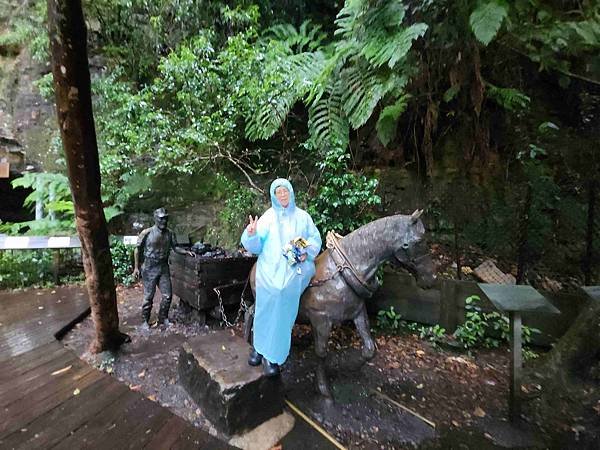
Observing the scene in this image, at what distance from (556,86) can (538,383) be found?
4626 millimetres

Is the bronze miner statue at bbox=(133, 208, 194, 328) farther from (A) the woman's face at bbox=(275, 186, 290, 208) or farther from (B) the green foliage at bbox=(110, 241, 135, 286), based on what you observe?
(B) the green foliage at bbox=(110, 241, 135, 286)

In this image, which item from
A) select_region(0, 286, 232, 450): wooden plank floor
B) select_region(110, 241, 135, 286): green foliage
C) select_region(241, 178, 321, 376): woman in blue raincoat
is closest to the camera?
select_region(0, 286, 232, 450): wooden plank floor

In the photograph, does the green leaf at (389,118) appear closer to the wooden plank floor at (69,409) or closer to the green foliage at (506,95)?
the green foliage at (506,95)

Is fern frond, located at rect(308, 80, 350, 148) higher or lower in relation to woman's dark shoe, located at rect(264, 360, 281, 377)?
higher

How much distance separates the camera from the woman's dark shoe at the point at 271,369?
2.62 meters

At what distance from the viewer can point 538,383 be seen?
3100 mm

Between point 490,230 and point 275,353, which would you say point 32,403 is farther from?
point 490,230

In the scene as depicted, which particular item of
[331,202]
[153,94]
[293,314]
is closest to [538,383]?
[293,314]

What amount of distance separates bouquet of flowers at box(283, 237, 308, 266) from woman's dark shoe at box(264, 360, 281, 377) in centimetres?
83

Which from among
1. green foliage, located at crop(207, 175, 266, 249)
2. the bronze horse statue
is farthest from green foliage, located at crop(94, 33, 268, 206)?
the bronze horse statue

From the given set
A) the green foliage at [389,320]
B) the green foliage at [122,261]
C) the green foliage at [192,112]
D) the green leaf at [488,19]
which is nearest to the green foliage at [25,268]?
the green foliage at [122,261]

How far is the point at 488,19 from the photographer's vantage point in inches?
118

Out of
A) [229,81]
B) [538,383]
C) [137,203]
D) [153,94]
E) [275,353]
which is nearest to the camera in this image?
[275,353]

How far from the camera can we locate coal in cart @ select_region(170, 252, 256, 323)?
167 inches
